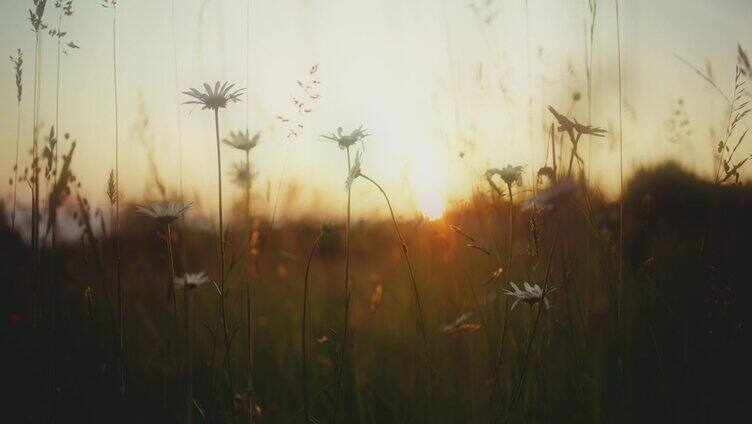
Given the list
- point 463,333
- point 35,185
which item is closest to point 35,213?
point 35,185

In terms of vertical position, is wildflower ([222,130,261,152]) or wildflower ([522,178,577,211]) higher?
wildflower ([222,130,261,152])

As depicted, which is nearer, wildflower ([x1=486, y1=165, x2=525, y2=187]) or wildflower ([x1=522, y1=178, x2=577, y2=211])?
wildflower ([x1=522, y1=178, x2=577, y2=211])

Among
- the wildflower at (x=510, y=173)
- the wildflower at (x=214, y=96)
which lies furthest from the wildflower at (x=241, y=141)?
the wildflower at (x=510, y=173)

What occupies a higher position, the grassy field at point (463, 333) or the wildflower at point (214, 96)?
the wildflower at point (214, 96)

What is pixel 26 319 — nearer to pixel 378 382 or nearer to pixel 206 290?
A: pixel 206 290

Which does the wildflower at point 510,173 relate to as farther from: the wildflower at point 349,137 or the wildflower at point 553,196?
the wildflower at point 349,137

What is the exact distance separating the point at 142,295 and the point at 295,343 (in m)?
0.61

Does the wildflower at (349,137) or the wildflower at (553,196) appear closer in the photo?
the wildflower at (553,196)

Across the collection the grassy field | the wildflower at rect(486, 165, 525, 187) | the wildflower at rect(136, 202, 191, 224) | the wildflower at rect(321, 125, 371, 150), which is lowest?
the grassy field

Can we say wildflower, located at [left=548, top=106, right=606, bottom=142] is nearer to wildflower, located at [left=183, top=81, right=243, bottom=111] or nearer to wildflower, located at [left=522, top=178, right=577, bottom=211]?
wildflower, located at [left=522, top=178, right=577, bottom=211]

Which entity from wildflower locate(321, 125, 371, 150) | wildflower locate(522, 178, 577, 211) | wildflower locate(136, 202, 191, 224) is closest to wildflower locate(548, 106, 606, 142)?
wildflower locate(522, 178, 577, 211)

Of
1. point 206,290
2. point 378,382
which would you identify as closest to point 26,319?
point 206,290

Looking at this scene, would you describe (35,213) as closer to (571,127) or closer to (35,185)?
(35,185)

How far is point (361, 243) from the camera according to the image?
2857 millimetres
